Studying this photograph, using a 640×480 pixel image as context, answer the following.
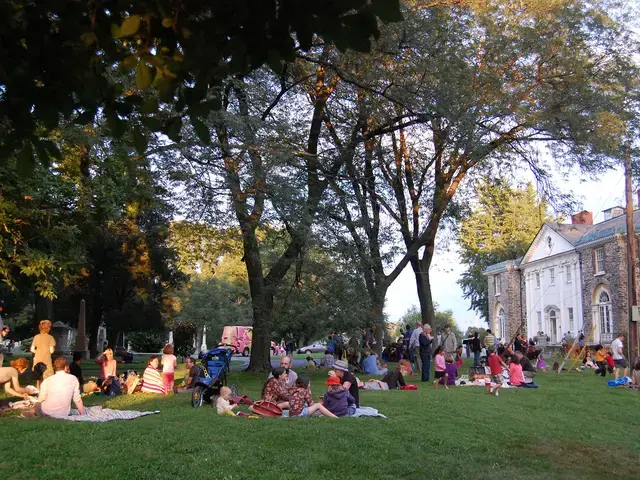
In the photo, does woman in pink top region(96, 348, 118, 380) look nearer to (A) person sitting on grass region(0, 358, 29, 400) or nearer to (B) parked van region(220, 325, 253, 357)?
(A) person sitting on grass region(0, 358, 29, 400)

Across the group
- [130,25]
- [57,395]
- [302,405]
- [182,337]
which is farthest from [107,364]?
[182,337]

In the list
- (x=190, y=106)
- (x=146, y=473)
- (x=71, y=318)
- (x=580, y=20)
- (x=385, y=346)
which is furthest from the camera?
(x=71, y=318)

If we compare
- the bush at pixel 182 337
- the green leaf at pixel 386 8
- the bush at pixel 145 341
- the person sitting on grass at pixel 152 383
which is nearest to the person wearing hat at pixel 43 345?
the person sitting on grass at pixel 152 383

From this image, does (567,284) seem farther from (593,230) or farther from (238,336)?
(238,336)

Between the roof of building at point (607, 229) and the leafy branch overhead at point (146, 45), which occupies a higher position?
the roof of building at point (607, 229)

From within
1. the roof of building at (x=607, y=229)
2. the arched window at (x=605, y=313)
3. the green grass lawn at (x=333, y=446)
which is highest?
the roof of building at (x=607, y=229)

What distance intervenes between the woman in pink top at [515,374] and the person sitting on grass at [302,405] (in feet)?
27.6

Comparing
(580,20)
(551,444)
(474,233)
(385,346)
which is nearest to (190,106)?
(551,444)

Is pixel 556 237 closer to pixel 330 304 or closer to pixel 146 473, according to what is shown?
pixel 330 304

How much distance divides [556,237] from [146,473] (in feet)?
147

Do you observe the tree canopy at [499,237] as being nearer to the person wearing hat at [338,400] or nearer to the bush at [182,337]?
the bush at [182,337]

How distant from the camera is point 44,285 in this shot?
44.1ft

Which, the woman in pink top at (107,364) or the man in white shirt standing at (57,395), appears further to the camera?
the woman in pink top at (107,364)

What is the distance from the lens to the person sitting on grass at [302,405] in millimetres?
10281
